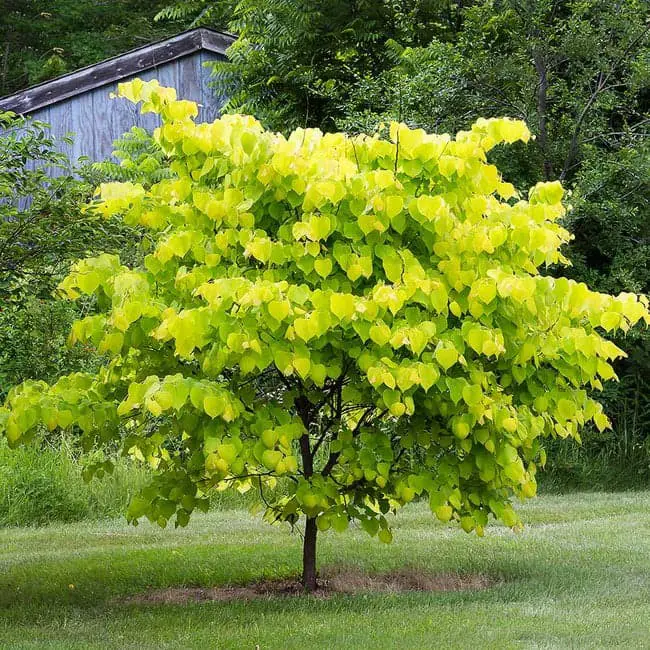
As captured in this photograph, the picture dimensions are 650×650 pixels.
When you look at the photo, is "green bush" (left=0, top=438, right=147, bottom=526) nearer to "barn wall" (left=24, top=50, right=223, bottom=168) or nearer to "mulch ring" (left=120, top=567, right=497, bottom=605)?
"mulch ring" (left=120, top=567, right=497, bottom=605)

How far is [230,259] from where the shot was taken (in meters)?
4.84

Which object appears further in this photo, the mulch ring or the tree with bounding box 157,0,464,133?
the tree with bounding box 157,0,464,133

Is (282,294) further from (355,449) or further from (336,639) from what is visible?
(336,639)

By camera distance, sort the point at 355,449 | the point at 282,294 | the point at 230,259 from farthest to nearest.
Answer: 1. the point at 355,449
2. the point at 230,259
3. the point at 282,294

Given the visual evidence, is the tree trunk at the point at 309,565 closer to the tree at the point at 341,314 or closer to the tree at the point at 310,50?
the tree at the point at 341,314

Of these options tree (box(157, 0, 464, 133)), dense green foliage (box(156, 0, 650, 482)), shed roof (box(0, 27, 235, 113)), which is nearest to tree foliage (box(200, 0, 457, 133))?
tree (box(157, 0, 464, 133))

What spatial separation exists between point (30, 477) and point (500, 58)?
615 cm

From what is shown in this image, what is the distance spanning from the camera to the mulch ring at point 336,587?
5551 millimetres

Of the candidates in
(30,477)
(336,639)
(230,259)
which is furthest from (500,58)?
(336,639)

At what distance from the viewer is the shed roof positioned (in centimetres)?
1323

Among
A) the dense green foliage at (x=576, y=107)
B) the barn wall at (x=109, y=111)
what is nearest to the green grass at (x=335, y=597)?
the dense green foliage at (x=576, y=107)

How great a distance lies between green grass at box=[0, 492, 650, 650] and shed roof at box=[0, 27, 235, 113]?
21.8 ft

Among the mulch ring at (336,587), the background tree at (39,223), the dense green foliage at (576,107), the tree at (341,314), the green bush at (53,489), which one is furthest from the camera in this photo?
the dense green foliage at (576,107)

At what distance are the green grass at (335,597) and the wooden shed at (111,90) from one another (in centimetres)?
648
